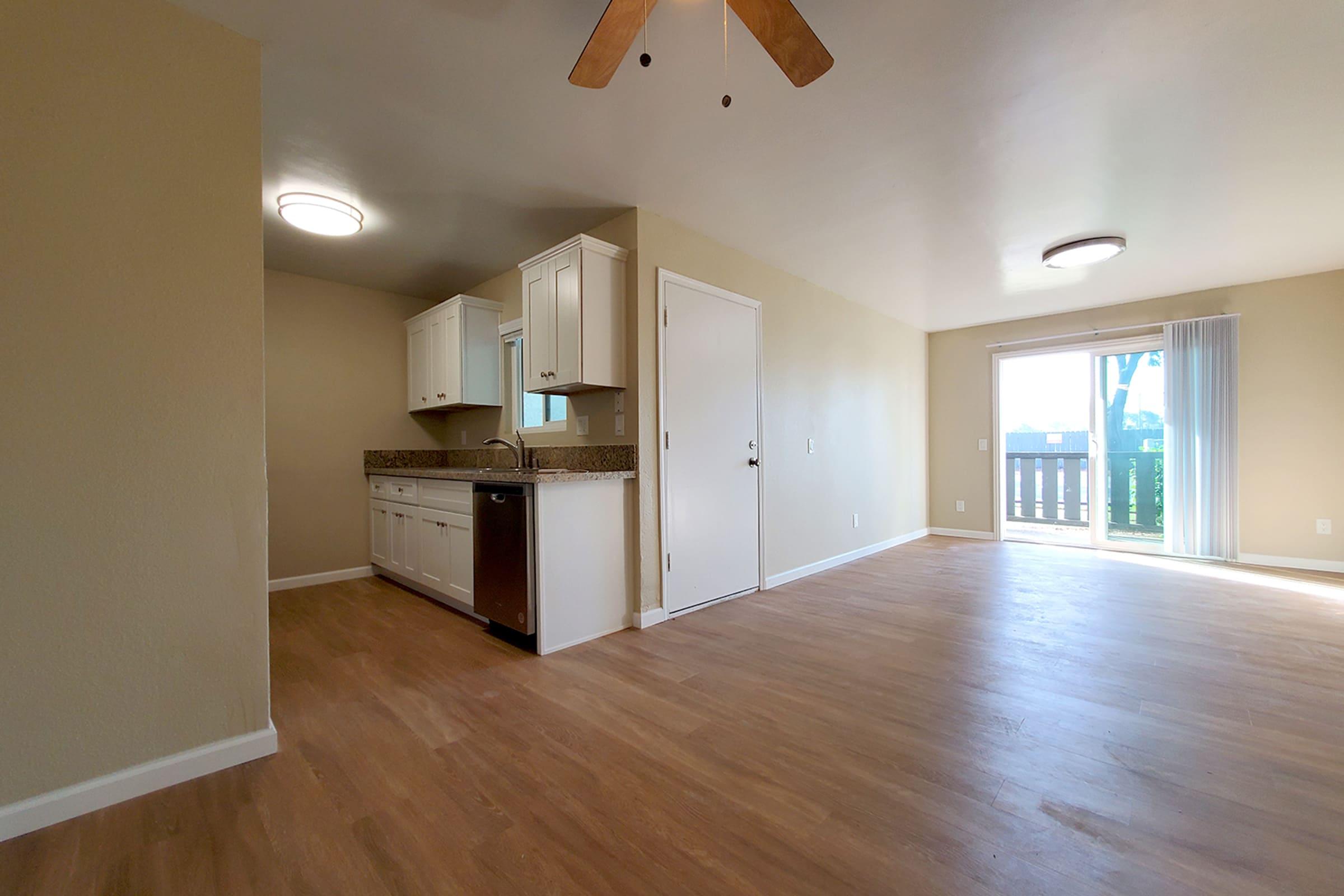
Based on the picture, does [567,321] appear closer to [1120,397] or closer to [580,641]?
[580,641]

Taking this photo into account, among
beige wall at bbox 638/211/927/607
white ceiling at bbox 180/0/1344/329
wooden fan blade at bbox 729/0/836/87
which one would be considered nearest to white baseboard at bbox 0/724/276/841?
beige wall at bbox 638/211/927/607

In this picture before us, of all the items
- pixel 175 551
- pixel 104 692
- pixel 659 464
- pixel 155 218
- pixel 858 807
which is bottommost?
pixel 858 807

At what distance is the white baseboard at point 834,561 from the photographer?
3883 mm

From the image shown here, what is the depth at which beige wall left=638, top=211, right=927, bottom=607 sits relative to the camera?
3.01 m

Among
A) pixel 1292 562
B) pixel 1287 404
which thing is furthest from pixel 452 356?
pixel 1292 562

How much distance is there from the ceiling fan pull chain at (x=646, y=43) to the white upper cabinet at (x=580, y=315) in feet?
3.88

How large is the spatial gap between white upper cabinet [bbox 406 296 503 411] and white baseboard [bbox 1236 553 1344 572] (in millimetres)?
6669

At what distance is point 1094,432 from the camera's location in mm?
5152

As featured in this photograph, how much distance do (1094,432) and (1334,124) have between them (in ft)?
11.6

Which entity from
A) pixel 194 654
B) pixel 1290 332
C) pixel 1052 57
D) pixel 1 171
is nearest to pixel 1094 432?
pixel 1290 332

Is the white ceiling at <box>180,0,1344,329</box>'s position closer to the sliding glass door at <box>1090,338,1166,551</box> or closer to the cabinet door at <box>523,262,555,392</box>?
the cabinet door at <box>523,262,555,392</box>

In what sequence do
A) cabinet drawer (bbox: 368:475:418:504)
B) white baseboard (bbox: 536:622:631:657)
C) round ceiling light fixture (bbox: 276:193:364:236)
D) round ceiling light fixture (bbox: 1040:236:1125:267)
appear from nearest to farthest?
white baseboard (bbox: 536:622:631:657), round ceiling light fixture (bbox: 276:193:364:236), round ceiling light fixture (bbox: 1040:236:1125:267), cabinet drawer (bbox: 368:475:418:504)

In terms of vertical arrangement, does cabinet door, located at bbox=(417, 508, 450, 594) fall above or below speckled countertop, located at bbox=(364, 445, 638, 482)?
below

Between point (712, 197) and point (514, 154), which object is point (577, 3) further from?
point (712, 197)
